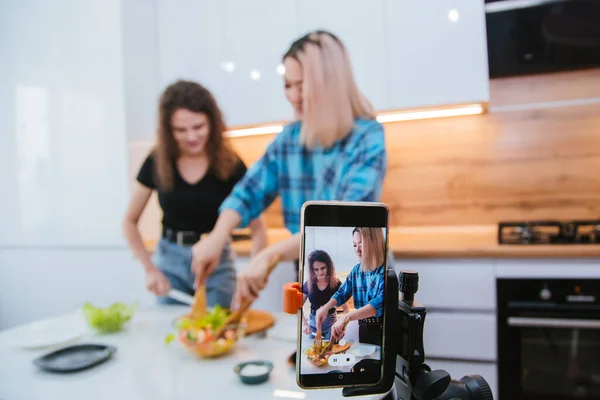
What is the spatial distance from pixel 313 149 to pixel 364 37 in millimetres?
522

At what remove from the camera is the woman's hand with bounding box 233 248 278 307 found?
941mm

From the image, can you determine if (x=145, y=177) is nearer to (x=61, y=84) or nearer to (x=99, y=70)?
(x=99, y=70)

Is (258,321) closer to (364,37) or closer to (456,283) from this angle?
(456,283)

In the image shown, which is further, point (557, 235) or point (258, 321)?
point (557, 235)

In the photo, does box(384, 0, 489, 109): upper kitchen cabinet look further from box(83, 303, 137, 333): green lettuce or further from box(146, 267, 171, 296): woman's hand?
box(83, 303, 137, 333): green lettuce

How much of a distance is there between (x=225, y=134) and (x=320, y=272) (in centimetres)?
167

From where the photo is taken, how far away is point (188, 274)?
166cm

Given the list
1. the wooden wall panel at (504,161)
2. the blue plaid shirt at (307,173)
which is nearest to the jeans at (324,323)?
the blue plaid shirt at (307,173)

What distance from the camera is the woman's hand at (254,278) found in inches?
37.0

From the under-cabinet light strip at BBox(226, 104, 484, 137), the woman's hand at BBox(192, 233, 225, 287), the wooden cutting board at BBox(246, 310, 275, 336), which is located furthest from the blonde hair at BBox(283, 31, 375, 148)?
the wooden cutting board at BBox(246, 310, 275, 336)

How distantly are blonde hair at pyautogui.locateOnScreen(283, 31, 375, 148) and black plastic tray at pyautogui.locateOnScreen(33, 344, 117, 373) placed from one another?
977mm

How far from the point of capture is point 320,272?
0.87 feet

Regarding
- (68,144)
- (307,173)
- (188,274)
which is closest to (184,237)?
(188,274)

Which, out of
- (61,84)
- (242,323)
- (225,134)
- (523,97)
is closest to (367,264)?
(242,323)
